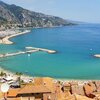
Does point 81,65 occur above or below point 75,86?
below

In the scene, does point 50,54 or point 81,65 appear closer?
point 81,65

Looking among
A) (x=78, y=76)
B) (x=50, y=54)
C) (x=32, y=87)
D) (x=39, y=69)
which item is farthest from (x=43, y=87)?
(x=50, y=54)

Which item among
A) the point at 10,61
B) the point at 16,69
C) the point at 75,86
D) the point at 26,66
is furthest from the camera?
the point at 10,61

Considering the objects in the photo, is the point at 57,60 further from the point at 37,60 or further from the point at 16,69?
the point at 16,69

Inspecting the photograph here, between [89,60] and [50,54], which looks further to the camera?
[50,54]

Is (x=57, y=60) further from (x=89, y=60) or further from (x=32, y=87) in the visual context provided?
(x=32, y=87)

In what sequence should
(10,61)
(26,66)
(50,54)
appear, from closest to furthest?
(26,66) → (10,61) → (50,54)

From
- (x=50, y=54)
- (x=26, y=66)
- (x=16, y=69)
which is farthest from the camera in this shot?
(x=50, y=54)

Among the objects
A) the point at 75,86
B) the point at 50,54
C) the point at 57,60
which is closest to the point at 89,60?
the point at 57,60

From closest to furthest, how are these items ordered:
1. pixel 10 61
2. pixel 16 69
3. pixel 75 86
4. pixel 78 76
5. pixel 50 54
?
pixel 75 86 < pixel 78 76 < pixel 16 69 < pixel 10 61 < pixel 50 54
